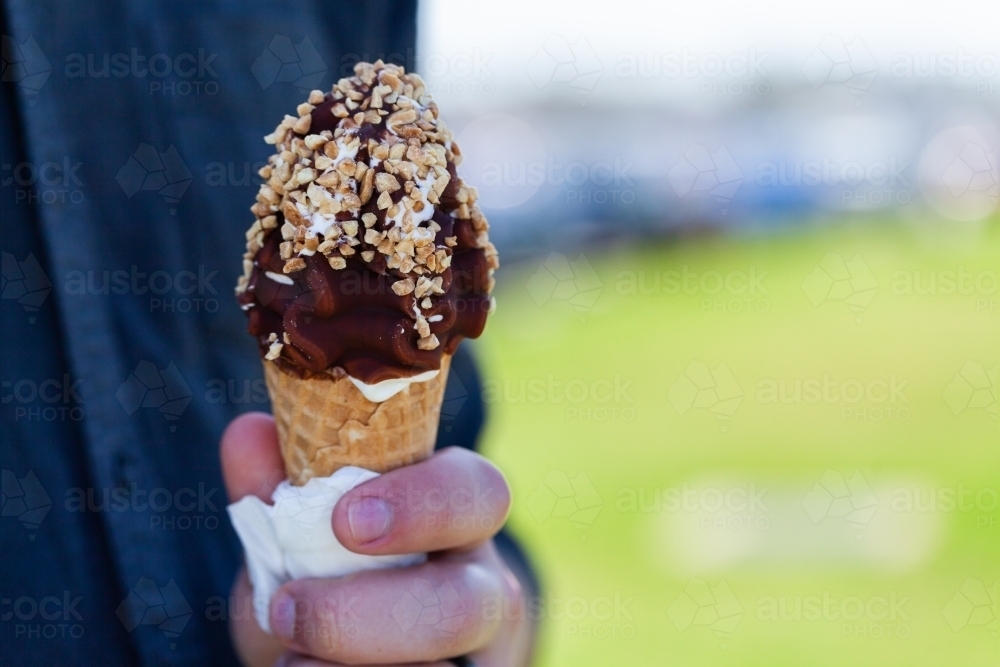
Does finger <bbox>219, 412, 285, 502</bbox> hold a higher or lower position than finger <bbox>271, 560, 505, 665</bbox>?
higher

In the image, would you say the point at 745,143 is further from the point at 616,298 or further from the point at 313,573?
the point at 313,573

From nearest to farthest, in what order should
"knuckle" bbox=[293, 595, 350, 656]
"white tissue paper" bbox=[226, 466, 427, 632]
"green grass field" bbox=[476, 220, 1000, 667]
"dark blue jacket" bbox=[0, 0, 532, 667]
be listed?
"knuckle" bbox=[293, 595, 350, 656] < "white tissue paper" bbox=[226, 466, 427, 632] < "dark blue jacket" bbox=[0, 0, 532, 667] < "green grass field" bbox=[476, 220, 1000, 667]

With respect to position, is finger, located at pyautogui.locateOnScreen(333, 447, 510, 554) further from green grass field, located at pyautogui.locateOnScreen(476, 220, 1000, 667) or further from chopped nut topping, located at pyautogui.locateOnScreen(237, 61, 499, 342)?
green grass field, located at pyautogui.locateOnScreen(476, 220, 1000, 667)

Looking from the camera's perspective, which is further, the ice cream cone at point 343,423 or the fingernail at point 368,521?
the ice cream cone at point 343,423

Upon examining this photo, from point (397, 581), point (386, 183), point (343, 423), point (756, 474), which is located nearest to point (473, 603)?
point (397, 581)

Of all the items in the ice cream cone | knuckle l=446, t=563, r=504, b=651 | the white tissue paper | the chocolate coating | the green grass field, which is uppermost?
the chocolate coating

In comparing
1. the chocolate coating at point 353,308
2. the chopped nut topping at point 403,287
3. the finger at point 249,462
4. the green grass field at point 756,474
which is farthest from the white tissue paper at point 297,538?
the green grass field at point 756,474

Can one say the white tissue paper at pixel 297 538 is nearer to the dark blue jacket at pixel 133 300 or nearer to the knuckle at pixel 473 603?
the knuckle at pixel 473 603

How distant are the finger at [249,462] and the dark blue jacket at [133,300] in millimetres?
190

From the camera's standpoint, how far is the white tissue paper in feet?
4.47

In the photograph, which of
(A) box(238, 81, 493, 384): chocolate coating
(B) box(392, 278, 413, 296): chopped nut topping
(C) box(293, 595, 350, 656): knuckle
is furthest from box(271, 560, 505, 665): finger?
(B) box(392, 278, 413, 296): chopped nut topping

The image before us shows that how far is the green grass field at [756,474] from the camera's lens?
3.93 meters

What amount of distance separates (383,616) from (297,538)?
20cm

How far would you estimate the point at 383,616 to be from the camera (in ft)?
4.19
